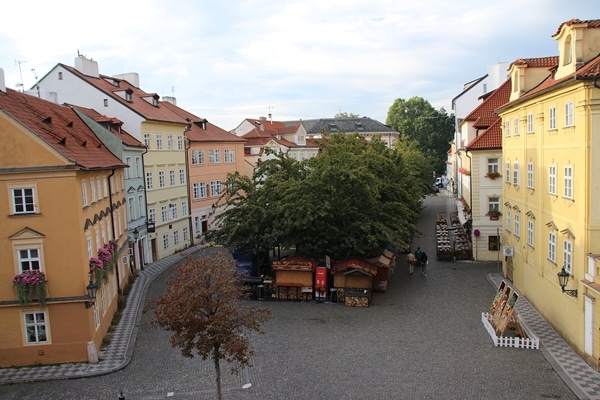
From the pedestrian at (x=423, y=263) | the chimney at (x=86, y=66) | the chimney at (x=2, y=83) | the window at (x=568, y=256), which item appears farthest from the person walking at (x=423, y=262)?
the chimney at (x=86, y=66)

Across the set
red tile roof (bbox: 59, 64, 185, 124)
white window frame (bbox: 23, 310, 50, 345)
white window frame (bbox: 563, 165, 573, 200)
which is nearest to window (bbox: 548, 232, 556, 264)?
white window frame (bbox: 563, 165, 573, 200)

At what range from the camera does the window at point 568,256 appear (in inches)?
712

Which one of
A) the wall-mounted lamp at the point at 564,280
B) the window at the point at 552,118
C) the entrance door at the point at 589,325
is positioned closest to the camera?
the entrance door at the point at 589,325

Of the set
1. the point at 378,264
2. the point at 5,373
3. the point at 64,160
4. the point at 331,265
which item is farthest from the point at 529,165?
the point at 5,373

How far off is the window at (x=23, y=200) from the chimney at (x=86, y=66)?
22120mm

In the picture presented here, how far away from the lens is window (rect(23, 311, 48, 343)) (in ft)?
60.4

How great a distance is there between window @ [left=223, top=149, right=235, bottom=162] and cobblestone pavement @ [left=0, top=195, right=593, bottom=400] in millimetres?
25764

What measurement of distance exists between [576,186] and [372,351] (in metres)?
8.76

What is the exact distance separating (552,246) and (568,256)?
196 centimetres

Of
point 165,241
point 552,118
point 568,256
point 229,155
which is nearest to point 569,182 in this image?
point 568,256

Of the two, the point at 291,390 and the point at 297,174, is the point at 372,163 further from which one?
the point at 291,390

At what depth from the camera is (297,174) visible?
29938 mm

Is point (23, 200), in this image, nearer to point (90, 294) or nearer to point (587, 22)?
point (90, 294)

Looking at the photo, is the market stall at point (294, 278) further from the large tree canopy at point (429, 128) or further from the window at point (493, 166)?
the large tree canopy at point (429, 128)
